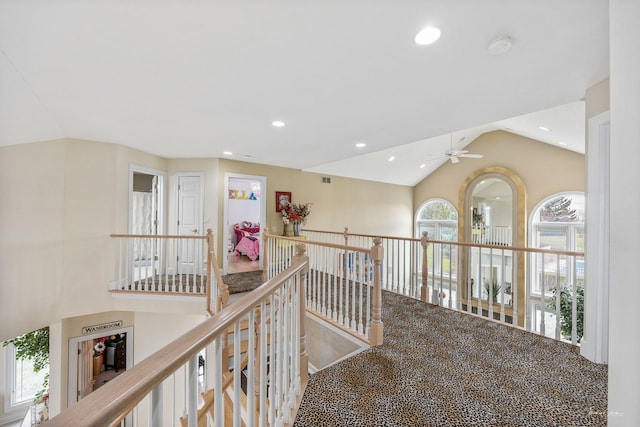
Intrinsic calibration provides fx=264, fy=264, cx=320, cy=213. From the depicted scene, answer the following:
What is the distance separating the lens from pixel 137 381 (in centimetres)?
62

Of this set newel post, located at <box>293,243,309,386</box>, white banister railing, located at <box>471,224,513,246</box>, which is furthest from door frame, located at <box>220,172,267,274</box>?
white banister railing, located at <box>471,224,513,246</box>

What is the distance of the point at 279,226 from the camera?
5938 mm

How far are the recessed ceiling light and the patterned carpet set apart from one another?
2.35 metres

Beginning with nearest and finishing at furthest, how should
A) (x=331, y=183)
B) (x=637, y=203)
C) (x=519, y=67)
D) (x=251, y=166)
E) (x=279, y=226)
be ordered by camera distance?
1. (x=637, y=203)
2. (x=519, y=67)
3. (x=251, y=166)
4. (x=279, y=226)
5. (x=331, y=183)

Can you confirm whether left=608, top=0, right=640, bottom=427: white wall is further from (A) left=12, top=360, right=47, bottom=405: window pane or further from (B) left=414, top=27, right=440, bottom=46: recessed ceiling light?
(A) left=12, top=360, right=47, bottom=405: window pane

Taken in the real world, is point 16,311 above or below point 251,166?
below

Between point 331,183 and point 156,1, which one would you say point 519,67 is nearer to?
point 156,1

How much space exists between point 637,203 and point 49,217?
5.43 metres

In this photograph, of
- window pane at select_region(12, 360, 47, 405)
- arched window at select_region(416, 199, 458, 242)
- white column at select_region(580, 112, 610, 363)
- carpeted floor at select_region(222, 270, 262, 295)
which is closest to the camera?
white column at select_region(580, 112, 610, 363)

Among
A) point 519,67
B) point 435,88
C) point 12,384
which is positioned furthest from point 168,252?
point 519,67

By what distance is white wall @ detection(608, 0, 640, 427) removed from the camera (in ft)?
2.18

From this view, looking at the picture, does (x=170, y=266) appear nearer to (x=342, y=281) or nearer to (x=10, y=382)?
(x=342, y=281)

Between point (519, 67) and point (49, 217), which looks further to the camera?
point (49, 217)

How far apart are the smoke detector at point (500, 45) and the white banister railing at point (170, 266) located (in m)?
3.50
